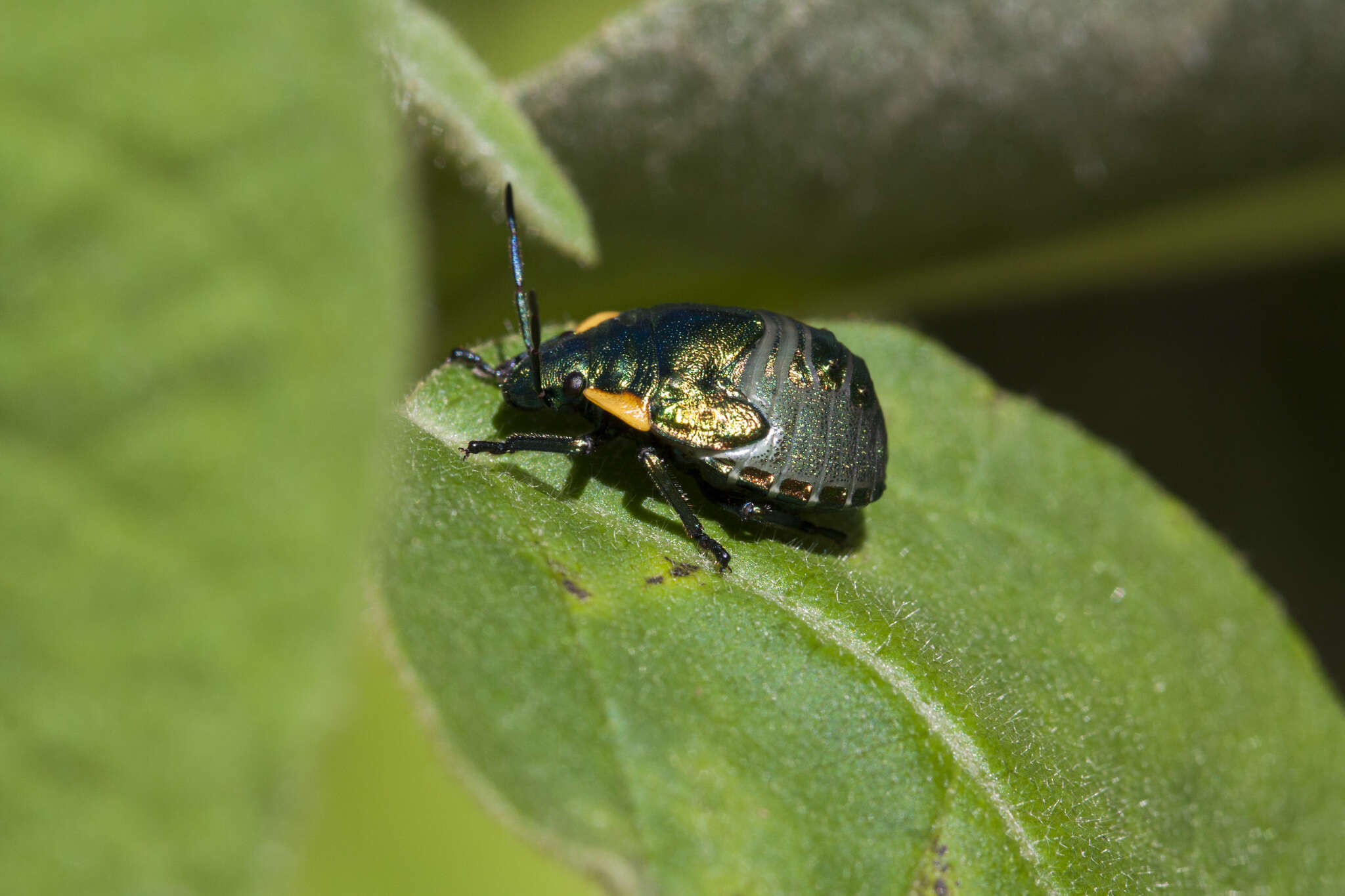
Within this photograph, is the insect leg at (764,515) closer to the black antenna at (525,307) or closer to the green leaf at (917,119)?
the black antenna at (525,307)

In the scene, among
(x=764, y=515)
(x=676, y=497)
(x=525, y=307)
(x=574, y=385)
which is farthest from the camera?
(x=525, y=307)

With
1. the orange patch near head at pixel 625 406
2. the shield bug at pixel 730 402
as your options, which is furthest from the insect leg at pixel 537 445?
the orange patch near head at pixel 625 406

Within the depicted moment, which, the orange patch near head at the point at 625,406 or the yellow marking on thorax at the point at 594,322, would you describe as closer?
the orange patch near head at the point at 625,406

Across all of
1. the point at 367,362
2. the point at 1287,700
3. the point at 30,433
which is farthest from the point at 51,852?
the point at 1287,700

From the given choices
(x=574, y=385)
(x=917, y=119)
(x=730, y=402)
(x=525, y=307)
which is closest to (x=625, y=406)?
(x=574, y=385)

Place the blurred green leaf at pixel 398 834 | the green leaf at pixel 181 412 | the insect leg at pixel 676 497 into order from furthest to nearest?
the blurred green leaf at pixel 398 834, the insect leg at pixel 676 497, the green leaf at pixel 181 412

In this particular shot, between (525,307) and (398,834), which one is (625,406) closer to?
(525,307)

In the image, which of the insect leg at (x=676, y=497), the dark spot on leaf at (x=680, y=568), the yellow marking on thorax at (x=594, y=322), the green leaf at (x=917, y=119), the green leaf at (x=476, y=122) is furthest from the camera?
the green leaf at (x=917, y=119)
